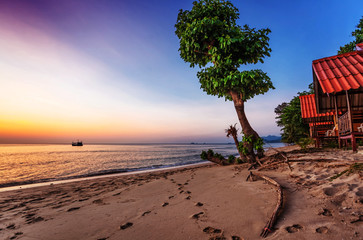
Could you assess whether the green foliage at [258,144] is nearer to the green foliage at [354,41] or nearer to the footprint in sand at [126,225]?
the footprint in sand at [126,225]

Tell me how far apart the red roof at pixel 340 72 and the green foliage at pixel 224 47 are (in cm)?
186

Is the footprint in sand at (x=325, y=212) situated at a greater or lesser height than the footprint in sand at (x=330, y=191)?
lesser

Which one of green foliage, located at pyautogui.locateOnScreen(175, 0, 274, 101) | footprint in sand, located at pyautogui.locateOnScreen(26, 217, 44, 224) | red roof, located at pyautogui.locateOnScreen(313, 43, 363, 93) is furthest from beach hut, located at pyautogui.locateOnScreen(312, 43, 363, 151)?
footprint in sand, located at pyautogui.locateOnScreen(26, 217, 44, 224)

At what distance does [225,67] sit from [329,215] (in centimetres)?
621

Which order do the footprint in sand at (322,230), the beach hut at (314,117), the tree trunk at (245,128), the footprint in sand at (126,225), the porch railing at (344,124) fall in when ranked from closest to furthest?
the footprint in sand at (322,230), the footprint in sand at (126,225), the porch railing at (344,124), the tree trunk at (245,128), the beach hut at (314,117)

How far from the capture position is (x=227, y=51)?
7285 millimetres

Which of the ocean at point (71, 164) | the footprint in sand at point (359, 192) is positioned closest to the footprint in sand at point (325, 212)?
the footprint in sand at point (359, 192)

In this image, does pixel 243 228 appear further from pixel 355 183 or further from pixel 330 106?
pixel 330 106

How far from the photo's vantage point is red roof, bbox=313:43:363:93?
182 inches

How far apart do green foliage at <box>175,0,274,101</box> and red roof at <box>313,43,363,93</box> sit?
1859mm

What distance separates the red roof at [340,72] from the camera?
4.62m

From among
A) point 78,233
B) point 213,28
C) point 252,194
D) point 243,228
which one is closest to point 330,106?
point 213,28

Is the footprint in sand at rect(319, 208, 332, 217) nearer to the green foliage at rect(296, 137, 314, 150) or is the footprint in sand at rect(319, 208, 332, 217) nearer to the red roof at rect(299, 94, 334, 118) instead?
the green foliage at rect(296, 137, 314, 150)

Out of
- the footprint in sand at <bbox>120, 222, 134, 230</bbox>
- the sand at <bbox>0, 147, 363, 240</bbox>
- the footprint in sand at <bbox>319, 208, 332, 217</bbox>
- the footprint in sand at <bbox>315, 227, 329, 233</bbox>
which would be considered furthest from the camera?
the footprint in sand at <bbox>120, 222, 134, 230</bbox>
